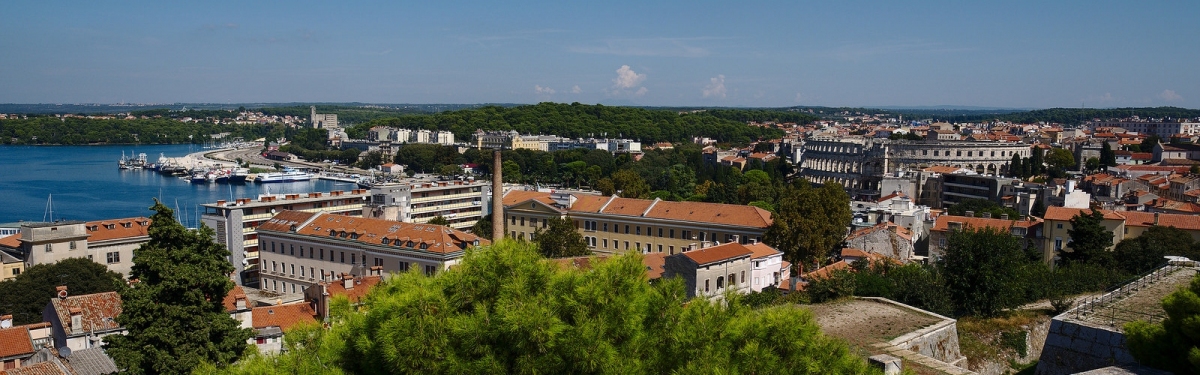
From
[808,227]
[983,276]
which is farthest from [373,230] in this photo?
[983,276]

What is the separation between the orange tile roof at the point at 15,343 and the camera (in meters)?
12.1

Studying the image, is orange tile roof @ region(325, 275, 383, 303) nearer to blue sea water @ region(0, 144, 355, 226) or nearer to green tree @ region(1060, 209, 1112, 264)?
green tree @ region(1060, 209, 1112, 264)

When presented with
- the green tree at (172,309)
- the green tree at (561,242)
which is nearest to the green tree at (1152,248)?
the green tree at (561,242)

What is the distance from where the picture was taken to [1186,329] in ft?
21.2

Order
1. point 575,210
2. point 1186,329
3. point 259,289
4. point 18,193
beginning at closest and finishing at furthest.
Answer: point 1186,329 < point 259,289 < point 575,210 < point 18,193

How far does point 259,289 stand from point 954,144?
39.4 m

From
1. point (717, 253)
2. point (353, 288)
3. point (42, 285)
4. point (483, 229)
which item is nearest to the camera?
point (353, 288)

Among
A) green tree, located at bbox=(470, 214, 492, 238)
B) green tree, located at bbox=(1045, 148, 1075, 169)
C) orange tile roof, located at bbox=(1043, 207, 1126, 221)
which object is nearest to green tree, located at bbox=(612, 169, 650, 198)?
green tree, located at bbox=(470, 214, 492, 238)

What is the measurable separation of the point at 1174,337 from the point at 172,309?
902 centimetres

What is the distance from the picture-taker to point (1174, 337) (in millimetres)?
6668

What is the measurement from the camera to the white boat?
6931cm

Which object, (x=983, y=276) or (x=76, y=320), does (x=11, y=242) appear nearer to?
(x=76, y=320)

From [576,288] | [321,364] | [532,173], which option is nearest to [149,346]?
[321,364]

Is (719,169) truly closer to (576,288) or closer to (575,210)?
(575,210)
